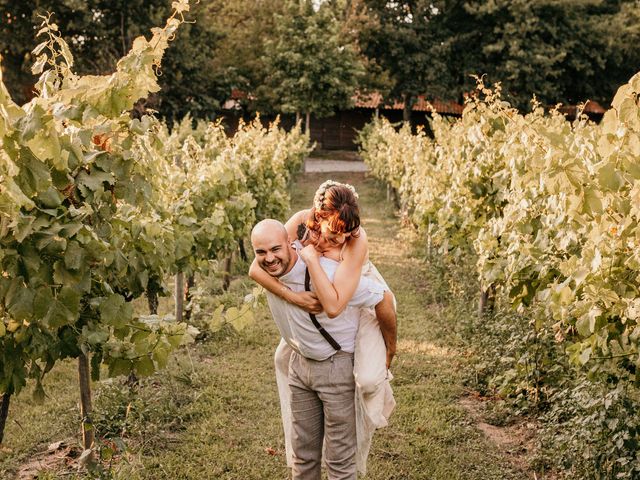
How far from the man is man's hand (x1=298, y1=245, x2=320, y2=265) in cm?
7

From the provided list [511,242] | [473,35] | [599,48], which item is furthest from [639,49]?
[511,242]

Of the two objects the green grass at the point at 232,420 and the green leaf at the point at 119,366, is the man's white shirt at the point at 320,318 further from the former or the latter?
the green grass at the point at 232,420

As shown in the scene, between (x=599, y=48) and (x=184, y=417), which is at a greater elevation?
(x=599, y=48)

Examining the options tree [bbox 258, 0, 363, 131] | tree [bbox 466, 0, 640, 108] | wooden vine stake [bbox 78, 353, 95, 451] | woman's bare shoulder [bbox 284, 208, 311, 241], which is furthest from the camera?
tree [bbox 466, 0, 640, 108]

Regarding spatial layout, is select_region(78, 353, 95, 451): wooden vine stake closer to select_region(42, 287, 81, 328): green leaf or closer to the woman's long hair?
select_region(42, 287, 81, 328): green leaf

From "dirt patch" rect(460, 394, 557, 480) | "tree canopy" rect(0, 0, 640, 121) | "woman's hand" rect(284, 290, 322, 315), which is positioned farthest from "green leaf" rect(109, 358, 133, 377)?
"tree canopy" rect(0, 0, 640, 121)

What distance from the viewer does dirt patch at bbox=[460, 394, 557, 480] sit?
4530 millimetres

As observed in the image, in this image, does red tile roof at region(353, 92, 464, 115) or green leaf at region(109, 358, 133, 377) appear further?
red tile roof at region(353, 92, 464, 115)

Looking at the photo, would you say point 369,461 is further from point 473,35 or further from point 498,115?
point 473,35

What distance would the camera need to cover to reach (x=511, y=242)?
16.3 ft

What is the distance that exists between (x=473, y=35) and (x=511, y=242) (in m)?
33.0

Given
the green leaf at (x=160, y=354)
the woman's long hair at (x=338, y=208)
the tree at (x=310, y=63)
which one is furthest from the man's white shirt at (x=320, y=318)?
the tree at (x=310, y=63)

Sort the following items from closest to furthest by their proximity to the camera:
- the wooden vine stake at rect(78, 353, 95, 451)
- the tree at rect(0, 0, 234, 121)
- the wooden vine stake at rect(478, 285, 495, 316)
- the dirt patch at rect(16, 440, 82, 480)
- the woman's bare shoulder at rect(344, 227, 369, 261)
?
the woman's bare shoulder at rect(344, 227, 369, 261) < the wooden vine stake at rect(78, 353, 95, 451) < the dirt patch at rect(16, 440, 82, 480) < the wooden vine stake at rect(478, 285, 495, 316) < the tree at rect(0, 0, 234, 121)

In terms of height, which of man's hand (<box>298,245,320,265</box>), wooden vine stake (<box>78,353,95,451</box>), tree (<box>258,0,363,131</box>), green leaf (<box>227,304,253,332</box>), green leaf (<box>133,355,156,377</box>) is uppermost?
tree (<box>258,0,363,131</box>)
